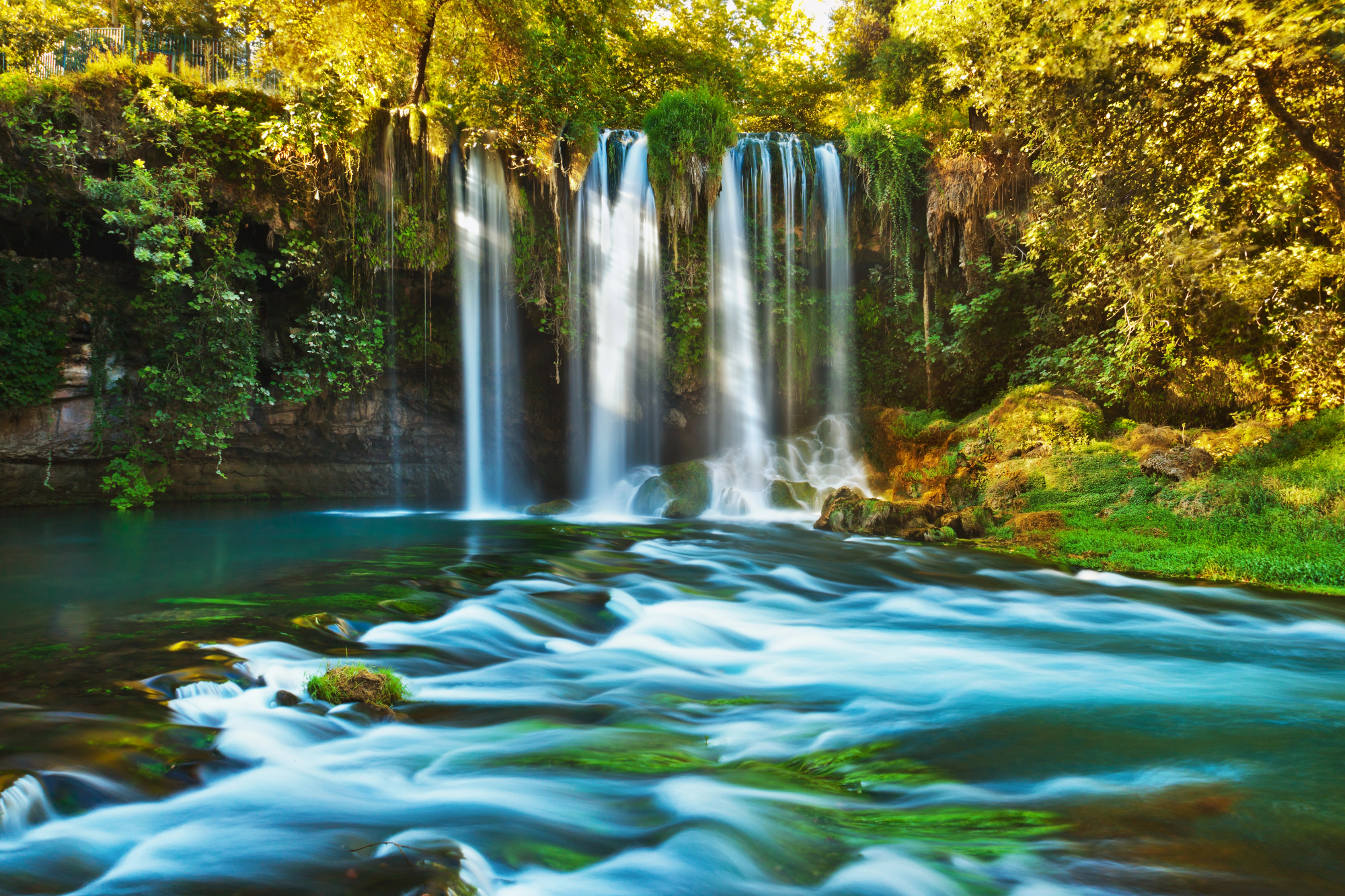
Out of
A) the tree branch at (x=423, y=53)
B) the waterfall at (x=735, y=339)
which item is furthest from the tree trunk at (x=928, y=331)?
the tree branch at (x=423, y=53)

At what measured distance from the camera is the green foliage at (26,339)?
11.8 meters

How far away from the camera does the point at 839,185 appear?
1608 centimetres

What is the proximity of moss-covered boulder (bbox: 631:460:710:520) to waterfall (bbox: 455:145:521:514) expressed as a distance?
3.29 m

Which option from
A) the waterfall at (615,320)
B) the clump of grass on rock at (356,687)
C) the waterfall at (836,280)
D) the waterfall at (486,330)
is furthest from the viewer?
the waterfall at (836,280)

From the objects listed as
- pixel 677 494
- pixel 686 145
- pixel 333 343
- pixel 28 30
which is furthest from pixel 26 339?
pixel 686 145

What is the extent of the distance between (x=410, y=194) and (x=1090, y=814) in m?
14.3

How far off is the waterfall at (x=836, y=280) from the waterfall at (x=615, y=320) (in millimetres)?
3887

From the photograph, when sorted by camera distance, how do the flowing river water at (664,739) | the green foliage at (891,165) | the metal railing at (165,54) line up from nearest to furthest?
the flowing river water at (664,739)
the metal railing at (165,54)
the green foliage at (891,165)

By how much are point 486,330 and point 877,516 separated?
9013 millimetres

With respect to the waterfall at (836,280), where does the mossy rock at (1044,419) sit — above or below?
below

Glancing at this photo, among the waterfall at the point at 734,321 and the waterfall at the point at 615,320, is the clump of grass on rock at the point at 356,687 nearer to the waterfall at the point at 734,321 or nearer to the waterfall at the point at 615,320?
the waterfall at the point at 615,320

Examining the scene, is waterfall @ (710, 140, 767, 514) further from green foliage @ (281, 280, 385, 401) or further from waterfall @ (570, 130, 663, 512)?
green foliage @ (281, 280, 385, 401)

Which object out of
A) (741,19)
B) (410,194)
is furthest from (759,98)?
(410,194)

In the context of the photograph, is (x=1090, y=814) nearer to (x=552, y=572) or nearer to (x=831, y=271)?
(x=552, y=572)
